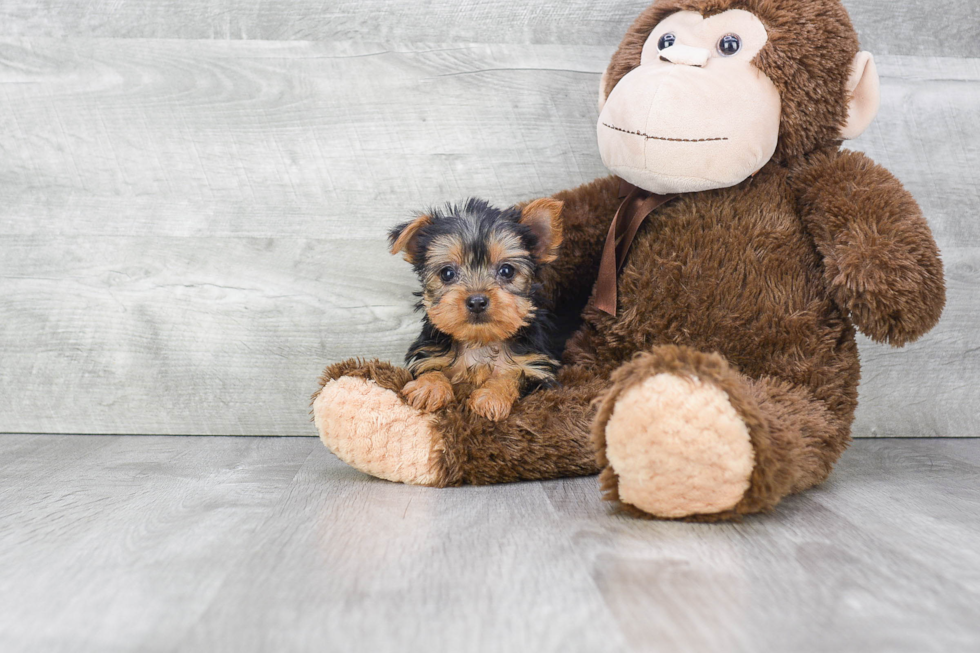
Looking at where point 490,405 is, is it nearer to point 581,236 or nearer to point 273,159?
point 581,236

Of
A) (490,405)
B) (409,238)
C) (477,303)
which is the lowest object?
(490,405)

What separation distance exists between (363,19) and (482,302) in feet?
3.00

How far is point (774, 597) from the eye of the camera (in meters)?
0.91

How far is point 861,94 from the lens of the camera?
1468 mm

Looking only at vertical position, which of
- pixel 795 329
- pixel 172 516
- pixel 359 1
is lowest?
pixel 172 516

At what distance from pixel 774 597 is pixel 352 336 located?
1235 millimetres

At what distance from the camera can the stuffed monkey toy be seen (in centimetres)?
135

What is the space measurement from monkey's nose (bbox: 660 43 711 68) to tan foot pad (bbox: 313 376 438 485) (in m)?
0.81

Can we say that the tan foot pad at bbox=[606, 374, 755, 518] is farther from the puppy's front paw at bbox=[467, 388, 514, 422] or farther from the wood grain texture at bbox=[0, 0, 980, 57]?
the wood grain texture at bbox=[0, 0, 980, 57]

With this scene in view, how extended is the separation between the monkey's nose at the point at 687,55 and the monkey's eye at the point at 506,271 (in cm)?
49

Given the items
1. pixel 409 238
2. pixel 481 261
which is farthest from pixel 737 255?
pixel 409 238

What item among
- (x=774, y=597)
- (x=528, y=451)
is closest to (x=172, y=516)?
(x=528, y=451)

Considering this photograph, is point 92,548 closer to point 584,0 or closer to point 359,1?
point 359,1

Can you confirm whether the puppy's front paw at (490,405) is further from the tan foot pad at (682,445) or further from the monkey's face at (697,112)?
the monkey's face at (697,112)
